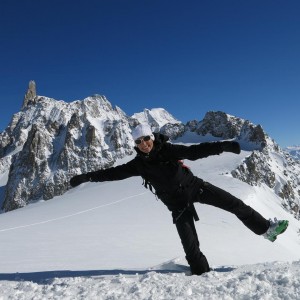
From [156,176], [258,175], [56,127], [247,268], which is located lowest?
[247,268]

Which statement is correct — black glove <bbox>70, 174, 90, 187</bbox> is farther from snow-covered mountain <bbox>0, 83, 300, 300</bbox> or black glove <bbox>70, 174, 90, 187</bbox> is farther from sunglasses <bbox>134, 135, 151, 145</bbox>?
snow-covered mountain <bbox>0, 83, 300, 300</bbox>

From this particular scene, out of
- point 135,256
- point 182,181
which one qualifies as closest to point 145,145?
point 182,181

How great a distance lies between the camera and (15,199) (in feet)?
401

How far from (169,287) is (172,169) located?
2.09 metres

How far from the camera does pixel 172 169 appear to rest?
6.46 metres

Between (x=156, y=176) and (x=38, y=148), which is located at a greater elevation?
(x=38, y=148)

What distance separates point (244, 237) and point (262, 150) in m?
75.7

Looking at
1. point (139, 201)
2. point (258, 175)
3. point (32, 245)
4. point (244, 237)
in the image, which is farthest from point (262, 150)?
point (32, 245)

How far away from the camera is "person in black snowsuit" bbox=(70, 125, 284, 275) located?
246 inches

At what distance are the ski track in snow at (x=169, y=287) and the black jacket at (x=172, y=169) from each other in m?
1.41

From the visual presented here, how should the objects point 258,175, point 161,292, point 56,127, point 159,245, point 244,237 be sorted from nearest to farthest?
point 161,292
point 159,245
point 244,237
point 258,175
point 56,127

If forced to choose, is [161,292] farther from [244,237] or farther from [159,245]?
[244,237]

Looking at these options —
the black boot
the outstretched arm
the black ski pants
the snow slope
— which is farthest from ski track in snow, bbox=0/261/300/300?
the outstretched arm

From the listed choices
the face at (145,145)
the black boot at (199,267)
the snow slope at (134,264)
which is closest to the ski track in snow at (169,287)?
the snow slope at (134,264)
